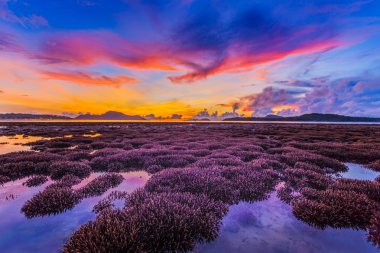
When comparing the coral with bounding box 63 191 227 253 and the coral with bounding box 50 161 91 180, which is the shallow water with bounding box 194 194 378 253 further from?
the coral with bounding box 50 161 91 180

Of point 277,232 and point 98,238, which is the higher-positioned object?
point 98,238

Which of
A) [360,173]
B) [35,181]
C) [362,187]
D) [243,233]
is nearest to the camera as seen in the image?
[243,233]

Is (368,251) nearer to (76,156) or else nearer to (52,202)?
(52,202)

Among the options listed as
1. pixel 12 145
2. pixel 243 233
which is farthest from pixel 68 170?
pixel 12 145

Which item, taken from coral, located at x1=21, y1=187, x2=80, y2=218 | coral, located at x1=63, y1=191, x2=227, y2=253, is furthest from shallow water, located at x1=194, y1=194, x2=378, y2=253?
coral, located at x1=21, y1=187, x2=80, y2=218

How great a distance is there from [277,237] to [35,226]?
18.3ft

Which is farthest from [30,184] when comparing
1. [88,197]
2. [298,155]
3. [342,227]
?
[298,155]

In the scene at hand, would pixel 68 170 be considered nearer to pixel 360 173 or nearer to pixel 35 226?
pixel 35 226

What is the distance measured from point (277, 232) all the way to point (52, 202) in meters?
6.11

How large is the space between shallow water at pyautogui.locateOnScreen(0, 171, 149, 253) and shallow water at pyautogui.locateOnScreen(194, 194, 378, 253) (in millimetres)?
3054

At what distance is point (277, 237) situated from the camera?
4.63 m

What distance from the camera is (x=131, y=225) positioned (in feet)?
14.8

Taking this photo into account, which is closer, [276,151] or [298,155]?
[298,155]

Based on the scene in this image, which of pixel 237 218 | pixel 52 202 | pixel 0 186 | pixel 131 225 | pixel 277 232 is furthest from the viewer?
pixel 0 186
